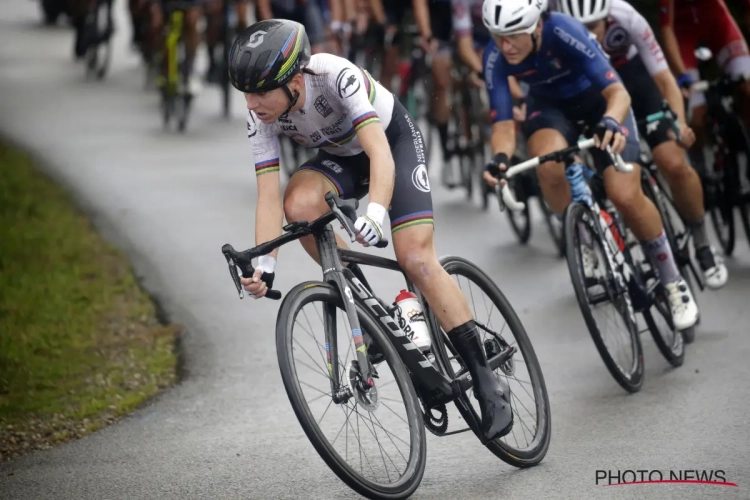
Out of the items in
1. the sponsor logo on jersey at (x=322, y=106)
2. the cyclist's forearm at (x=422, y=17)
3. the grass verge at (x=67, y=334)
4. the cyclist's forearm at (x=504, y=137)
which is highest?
the sponsor logo on jersey at (x=322, y=106)

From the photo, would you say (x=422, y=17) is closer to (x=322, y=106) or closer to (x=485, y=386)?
(x=322, y=106)

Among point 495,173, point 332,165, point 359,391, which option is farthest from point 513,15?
point 359,391

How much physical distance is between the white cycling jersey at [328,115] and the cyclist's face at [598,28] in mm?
2577

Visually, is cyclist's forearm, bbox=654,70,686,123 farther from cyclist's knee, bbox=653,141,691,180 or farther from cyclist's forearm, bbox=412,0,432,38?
cyclist's forearm, bbox=412,0,432,38

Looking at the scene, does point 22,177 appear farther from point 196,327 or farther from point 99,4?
point 99,4

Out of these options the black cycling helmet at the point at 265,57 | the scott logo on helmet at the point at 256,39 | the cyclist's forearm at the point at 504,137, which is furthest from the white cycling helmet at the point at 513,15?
the scott logo on helmet at the point at 256,39

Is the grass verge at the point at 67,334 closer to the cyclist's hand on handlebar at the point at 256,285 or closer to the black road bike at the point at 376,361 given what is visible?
the black road bike at the point at 376,361

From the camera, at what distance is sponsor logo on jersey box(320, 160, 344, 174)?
5.09 m

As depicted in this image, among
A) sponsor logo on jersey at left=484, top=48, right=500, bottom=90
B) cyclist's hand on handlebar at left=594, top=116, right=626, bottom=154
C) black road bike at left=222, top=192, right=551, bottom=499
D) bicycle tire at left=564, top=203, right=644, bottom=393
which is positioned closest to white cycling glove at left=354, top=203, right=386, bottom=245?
black road bike at left=222, top=192, right=551, bottom=499

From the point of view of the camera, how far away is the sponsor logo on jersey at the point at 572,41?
6.43m

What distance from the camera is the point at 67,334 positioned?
7.62 meters

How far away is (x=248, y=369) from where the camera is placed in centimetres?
702

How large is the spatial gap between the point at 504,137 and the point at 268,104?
84.9 inches

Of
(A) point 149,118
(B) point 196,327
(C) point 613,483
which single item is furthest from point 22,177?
(C) point 613,483
